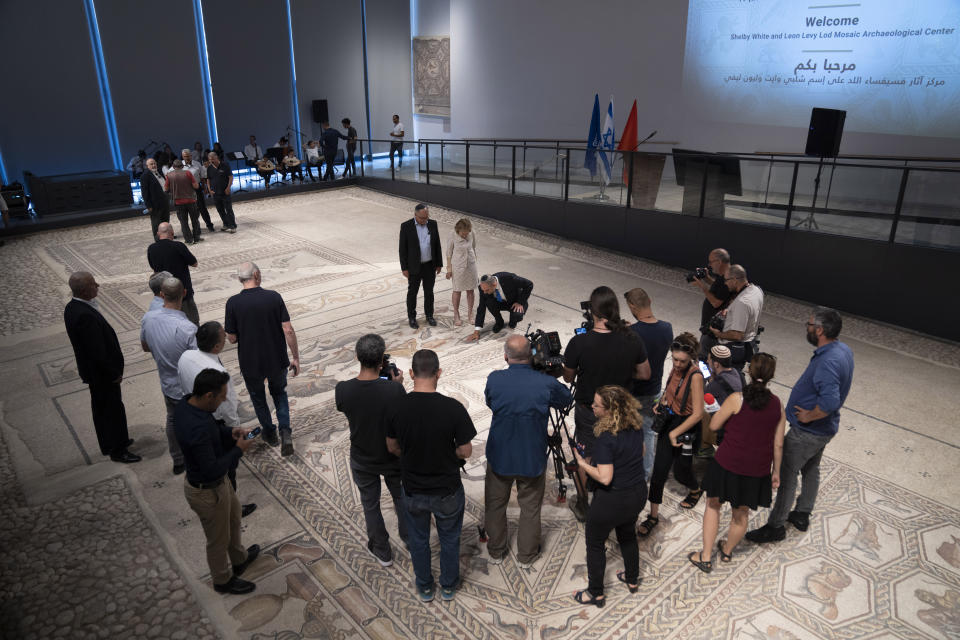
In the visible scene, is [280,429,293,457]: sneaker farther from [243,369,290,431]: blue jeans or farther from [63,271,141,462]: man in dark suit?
[63,271,141,462]: man in dark suit

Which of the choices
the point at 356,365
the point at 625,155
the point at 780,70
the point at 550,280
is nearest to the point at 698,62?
the point at 780,70

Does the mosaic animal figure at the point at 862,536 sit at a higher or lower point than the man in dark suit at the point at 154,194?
lower

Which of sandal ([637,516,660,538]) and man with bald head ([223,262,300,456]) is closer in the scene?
sandal ([637,516,660,538])

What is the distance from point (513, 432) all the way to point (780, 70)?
10593 millimetres

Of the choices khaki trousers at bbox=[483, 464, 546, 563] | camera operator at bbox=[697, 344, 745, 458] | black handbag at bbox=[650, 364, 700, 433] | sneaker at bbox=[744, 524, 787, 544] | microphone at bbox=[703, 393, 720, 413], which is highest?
camera operator at bbox=[697, 344, 745, 458]

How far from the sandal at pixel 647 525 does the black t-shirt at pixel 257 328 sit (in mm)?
3002

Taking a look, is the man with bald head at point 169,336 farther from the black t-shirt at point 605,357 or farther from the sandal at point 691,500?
the sandal at point 691,500

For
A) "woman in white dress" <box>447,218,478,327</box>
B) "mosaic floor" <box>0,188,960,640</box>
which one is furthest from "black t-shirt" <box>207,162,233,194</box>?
"woman in white dress" <box>447,218,478,327</box>

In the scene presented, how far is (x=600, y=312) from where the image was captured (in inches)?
161

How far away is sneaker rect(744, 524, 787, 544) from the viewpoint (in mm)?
4113

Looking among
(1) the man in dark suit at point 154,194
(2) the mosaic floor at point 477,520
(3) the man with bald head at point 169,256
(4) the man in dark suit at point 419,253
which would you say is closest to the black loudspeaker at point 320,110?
(1) the man in dark suit at point 154,194

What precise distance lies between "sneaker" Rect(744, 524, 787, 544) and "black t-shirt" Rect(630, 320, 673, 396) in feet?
3.69

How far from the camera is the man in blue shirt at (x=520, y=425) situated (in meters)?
3.52

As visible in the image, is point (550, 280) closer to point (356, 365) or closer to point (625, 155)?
point (625, 155)
